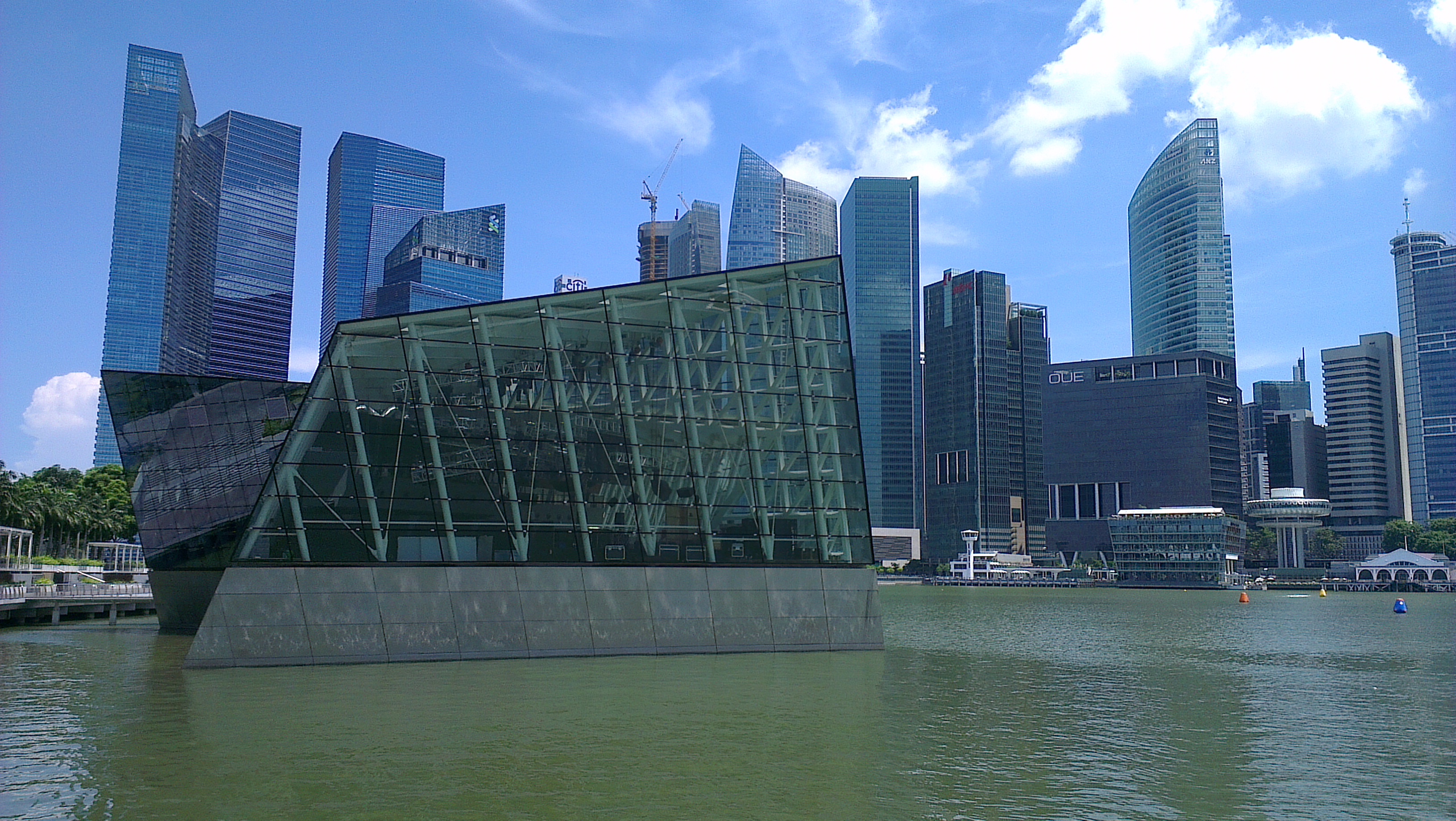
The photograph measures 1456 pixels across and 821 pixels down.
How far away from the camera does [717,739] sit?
28.7 m

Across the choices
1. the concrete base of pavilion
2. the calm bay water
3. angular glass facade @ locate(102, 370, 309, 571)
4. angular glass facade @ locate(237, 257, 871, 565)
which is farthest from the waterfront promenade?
angular glass facade @ locate(237, 257, 871, 565)

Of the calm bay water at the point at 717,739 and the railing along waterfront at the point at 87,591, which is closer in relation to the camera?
the calm bay water at the point at 717,739

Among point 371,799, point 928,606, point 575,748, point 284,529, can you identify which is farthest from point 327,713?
point 928,606

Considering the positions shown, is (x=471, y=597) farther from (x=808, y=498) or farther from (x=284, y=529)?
(x=808, y=498)

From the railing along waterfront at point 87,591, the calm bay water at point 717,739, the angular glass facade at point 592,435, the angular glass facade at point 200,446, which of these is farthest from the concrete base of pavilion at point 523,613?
the railing along waterfront at point 87,591

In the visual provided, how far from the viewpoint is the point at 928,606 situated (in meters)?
142

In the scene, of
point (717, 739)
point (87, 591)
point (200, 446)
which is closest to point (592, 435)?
point (717, 739)

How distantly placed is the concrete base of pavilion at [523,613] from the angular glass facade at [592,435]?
797mm

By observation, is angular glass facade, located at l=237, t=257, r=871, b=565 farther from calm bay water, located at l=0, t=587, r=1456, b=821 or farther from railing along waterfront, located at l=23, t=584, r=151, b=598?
railing along waterfront, located at l=23, t=584, r=151, b=598

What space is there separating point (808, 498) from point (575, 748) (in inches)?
1027

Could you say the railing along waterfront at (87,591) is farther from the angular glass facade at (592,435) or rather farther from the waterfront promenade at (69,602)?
the angular glass facade at (592,435)

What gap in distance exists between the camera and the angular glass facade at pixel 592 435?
44.6 m

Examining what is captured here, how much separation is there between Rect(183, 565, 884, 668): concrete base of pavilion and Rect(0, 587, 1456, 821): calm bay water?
1.34 m

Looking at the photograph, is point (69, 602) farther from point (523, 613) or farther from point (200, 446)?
point (523, 613)
